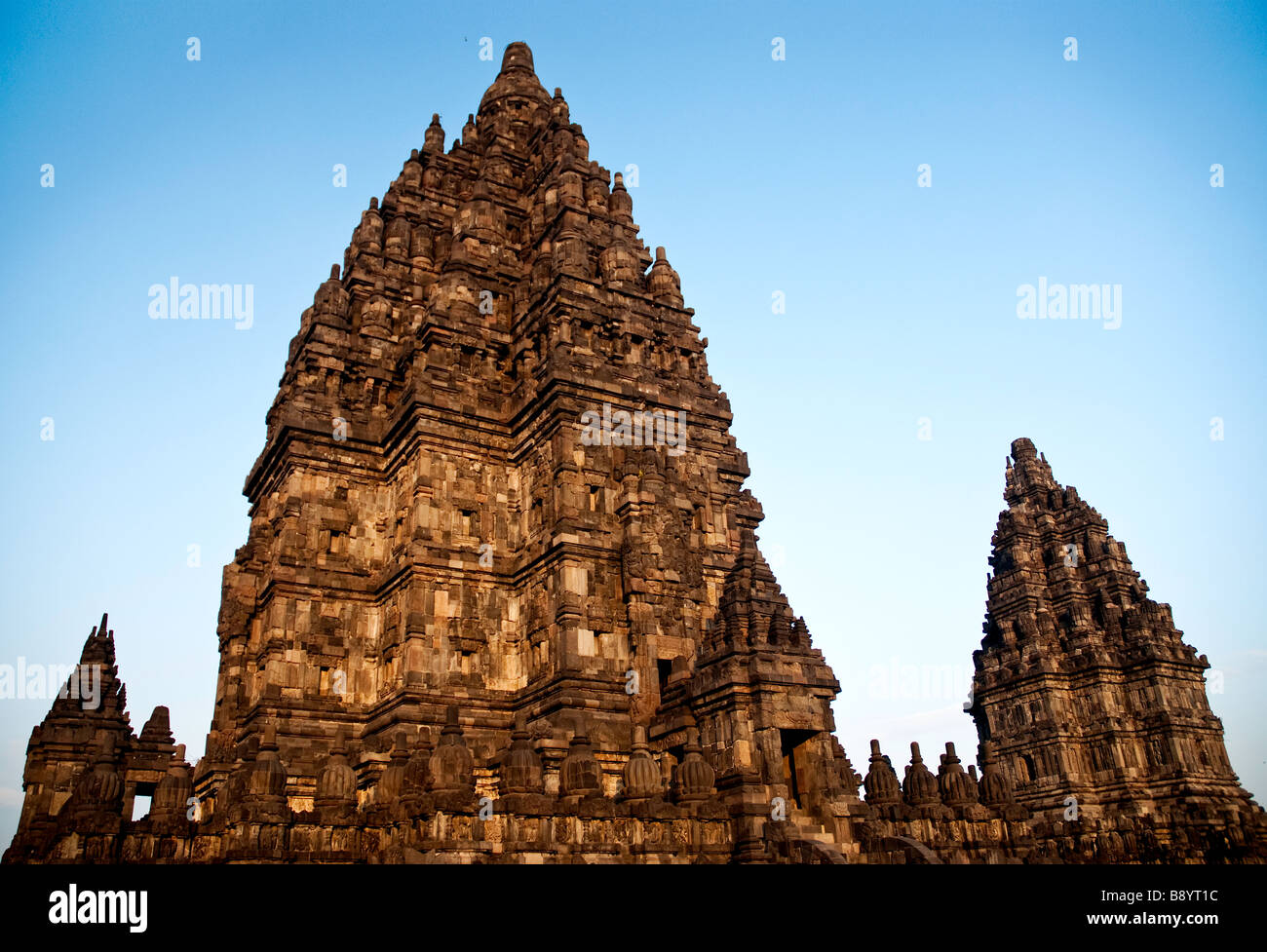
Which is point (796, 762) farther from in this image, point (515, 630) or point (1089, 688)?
point (1089, 688)

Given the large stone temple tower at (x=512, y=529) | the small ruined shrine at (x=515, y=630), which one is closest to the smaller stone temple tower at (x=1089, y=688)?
the small ruined shrine at (x=515, y=630)

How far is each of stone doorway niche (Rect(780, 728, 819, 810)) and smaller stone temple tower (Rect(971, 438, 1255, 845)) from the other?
27.3m

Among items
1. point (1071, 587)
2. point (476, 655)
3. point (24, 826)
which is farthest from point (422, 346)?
point (1071, 587)

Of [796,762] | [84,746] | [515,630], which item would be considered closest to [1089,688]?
[796,762]

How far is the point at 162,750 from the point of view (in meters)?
34.0

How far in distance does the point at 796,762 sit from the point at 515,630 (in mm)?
10456

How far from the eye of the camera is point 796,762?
21.8m

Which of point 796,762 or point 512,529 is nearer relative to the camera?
point 796,762

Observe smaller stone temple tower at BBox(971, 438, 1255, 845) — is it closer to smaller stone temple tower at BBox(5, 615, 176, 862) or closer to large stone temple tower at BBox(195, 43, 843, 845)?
large stone temple tower at BBox(195, 43, 843, 845)

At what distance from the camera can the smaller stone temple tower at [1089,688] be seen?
146 feet

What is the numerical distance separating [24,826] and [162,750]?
15.1 ft

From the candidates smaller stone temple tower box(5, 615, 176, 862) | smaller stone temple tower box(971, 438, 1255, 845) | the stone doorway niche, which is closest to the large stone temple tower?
the stone doorway niche

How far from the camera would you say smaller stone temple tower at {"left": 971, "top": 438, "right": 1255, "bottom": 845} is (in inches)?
1752
